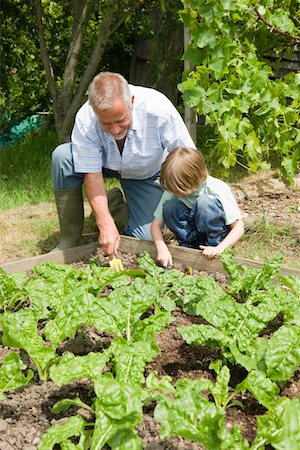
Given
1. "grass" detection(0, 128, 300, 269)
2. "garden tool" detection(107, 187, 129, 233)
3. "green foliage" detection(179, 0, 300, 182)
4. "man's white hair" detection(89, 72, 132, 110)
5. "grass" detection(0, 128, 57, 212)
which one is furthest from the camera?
"grass" detection(0, 128, 57, 212)

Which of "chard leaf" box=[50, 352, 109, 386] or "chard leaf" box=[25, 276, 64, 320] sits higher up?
"chard leaf" box=[50, 352, 109, 386]

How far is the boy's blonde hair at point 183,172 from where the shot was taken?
311 cm

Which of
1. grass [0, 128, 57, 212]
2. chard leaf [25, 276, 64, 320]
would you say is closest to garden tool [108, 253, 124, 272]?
chard leaf [25, 276, 64, 320]

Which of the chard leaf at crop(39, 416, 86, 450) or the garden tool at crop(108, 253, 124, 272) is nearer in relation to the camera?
the chard leaf at crop(39, 416, 86, 450)

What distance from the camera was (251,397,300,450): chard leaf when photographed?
Result: 1.61 metres

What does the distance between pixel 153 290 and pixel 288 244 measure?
1531 mm

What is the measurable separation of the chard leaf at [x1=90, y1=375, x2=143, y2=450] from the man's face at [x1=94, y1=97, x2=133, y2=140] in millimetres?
1624

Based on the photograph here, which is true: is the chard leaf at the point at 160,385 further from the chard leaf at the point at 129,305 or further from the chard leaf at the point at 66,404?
the chard leaf at the point at 129,305

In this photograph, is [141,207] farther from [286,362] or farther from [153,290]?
[286,362]

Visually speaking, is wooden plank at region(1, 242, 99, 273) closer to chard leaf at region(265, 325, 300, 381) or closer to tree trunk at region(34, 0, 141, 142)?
chard leaf at region(265, 325, 300, 381)

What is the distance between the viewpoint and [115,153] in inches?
143

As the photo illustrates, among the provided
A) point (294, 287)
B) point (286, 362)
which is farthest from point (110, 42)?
point (286, 362)

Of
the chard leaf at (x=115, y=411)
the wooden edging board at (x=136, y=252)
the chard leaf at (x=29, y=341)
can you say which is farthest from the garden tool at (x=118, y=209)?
the chard leaf at (x=115, y=411)

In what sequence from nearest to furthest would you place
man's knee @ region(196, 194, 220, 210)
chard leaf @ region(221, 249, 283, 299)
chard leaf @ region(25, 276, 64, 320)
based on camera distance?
chard leaf @ region(25, 276, 64, 320), chard leaf @ region(221, 249, 283, 299), man's knee @ region(196, 194, 220, 210)
